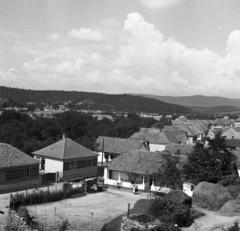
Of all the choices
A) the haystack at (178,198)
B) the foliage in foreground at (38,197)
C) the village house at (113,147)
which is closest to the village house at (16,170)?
the foliage in foreground at (38,197)

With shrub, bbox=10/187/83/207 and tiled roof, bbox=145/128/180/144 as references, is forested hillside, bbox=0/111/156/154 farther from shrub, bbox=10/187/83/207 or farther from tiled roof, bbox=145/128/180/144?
shrub, bbox=10/187/83/207

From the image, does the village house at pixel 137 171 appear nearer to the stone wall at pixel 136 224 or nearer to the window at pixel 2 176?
the window at pixel 2 176

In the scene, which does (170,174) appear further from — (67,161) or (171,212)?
(67,161)

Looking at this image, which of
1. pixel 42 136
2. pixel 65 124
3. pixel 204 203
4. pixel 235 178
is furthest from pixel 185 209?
pixel 65 124

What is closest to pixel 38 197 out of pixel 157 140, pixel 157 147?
pixel 157 147

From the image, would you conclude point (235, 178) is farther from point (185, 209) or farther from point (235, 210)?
point (185, 209)

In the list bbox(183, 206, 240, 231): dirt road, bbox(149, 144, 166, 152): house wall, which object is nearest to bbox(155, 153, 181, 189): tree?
bbox(183, 206, 240, 231): dirt road

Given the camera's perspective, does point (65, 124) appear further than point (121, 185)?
Yes
